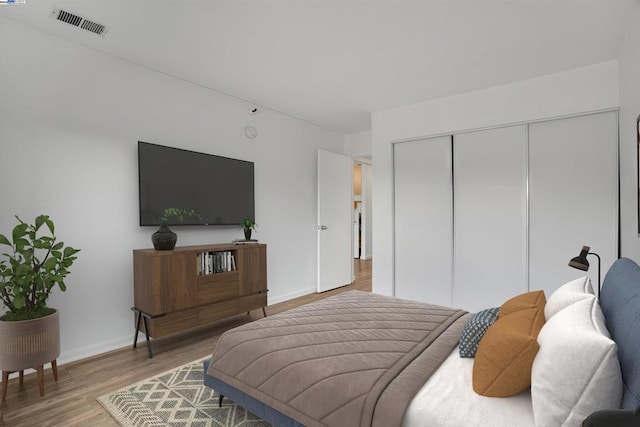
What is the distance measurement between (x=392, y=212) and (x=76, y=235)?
3.44m

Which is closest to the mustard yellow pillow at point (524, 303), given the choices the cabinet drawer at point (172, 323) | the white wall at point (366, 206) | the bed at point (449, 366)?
the bed at point (449, 366)

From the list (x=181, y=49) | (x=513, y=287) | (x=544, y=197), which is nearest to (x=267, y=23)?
(x=181, y=49)

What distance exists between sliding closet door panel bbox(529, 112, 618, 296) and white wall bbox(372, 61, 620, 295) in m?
0.17

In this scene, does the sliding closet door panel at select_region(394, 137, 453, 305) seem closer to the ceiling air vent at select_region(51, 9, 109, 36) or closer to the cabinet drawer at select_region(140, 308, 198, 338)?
the cabinet drawer at select_region(140, 308, 198, 338)

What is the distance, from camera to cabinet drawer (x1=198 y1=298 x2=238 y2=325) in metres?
3.15

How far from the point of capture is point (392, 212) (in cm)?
447

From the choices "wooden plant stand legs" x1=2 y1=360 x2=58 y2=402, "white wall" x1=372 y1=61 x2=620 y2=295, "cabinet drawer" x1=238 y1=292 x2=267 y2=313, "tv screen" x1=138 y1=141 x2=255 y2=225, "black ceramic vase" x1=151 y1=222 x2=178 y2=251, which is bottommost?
"wooden plant stand legs" x1=2 y1=360 x2=58 y2=402

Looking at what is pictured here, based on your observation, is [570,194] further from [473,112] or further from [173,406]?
[173,406]

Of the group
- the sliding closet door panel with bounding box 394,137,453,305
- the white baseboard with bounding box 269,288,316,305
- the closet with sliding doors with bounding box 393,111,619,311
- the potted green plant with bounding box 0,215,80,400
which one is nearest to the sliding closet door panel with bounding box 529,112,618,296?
the closet with sliding doors with bounding box 393,111,619,311

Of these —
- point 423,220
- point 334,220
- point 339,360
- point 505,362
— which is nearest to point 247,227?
point 334,220

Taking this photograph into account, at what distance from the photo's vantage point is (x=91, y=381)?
7.97 feet

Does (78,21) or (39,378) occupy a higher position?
(78,21)

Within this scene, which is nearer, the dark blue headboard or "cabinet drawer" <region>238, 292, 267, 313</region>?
the dark blue headboard

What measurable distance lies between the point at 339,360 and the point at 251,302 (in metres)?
2.21
